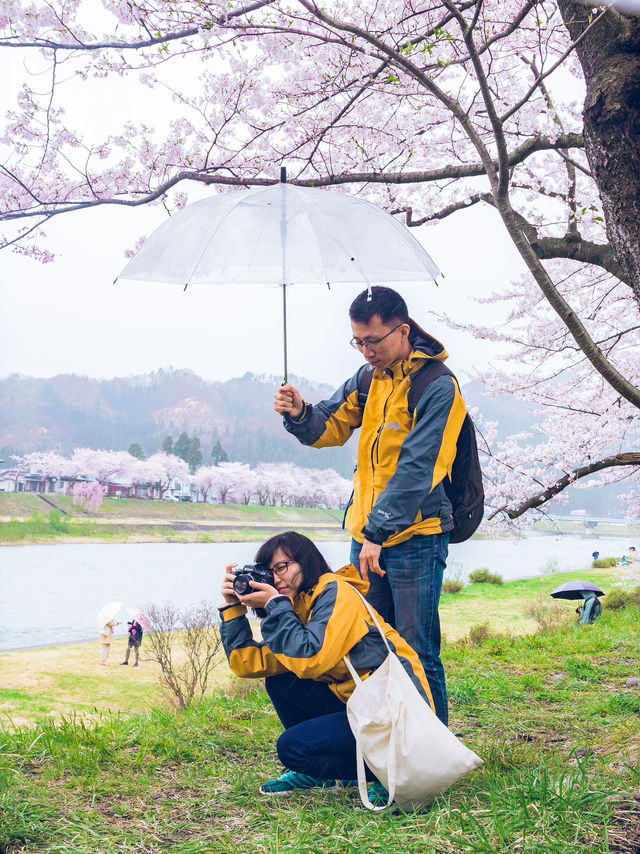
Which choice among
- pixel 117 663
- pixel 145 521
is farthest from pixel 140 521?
pixel 117 663

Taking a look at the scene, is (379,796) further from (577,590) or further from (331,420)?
(577,590)

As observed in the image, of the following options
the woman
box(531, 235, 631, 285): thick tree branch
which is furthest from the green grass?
the woman

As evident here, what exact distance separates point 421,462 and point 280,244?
964 millimetres

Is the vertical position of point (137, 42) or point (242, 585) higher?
point (137, 42)

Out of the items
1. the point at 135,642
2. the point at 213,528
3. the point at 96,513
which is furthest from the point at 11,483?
the point at 135,642

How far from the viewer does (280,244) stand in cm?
224

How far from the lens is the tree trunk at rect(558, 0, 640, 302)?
1957 millimetres

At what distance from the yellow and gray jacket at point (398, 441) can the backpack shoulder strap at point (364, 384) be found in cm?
1

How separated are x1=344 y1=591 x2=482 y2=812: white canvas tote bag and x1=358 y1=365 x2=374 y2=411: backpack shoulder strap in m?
0.85

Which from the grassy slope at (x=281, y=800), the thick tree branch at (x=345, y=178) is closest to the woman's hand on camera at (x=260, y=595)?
the grassy slope at (x=281, y=800)

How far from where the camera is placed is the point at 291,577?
5.63 ft

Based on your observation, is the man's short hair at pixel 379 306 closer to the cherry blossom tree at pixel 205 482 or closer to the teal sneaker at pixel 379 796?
the teal sneaker at pixel 379 796

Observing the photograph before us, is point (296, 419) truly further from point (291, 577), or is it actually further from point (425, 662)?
point (425, 662)

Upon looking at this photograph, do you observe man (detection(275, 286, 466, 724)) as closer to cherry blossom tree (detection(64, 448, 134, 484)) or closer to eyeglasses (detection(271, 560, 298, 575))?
eyeglasses (detection(271, 560, 298, 575))
